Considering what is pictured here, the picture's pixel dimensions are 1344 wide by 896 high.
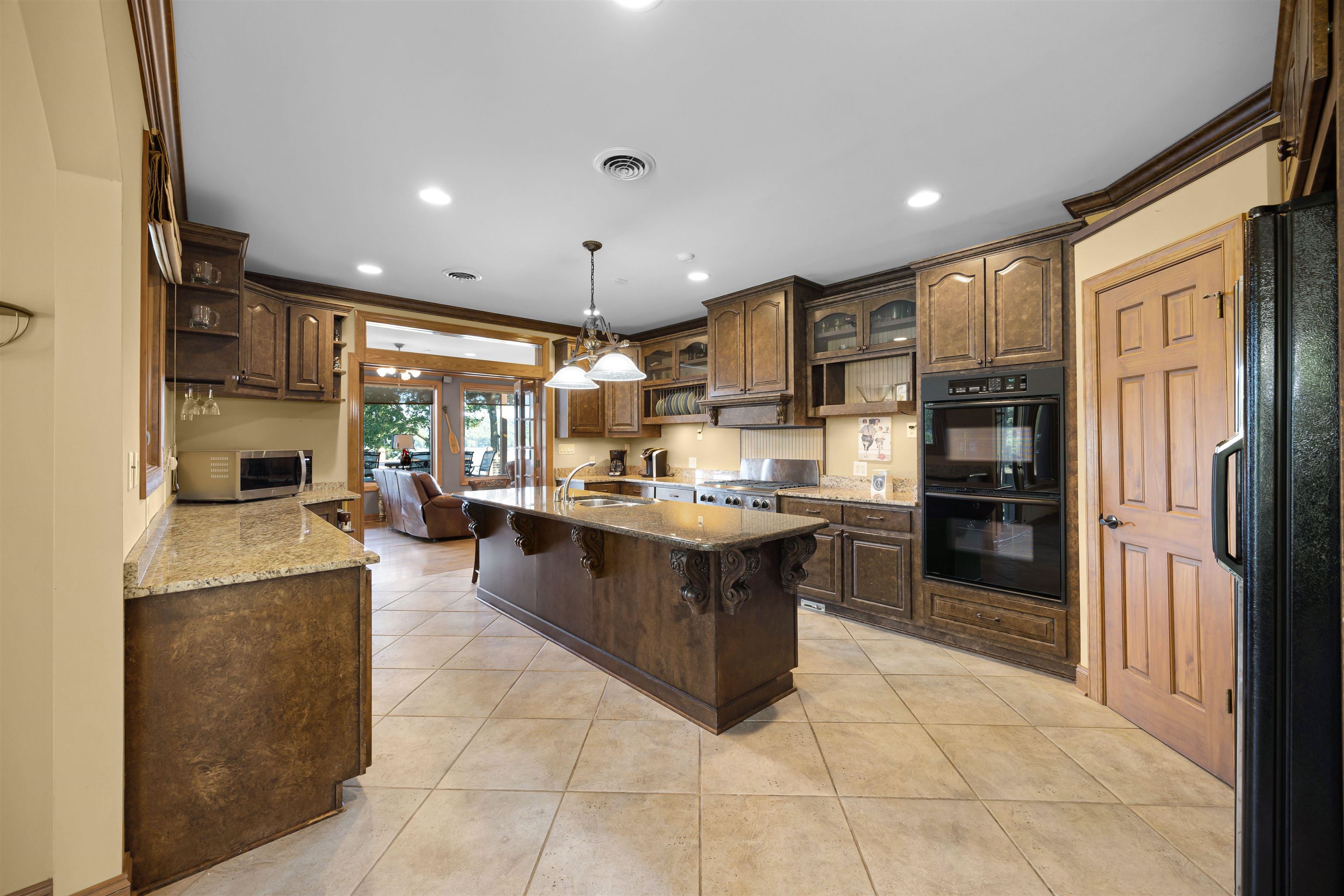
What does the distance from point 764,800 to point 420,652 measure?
2.22 m

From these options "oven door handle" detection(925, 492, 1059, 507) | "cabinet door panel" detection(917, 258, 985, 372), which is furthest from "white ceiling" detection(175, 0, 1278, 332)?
"oven door handle" detection(925, 492, 1059, 507)

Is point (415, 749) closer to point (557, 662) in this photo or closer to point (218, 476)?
point (557, 662)

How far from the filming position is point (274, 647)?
1591 mm

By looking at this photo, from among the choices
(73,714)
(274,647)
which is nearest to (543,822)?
(274,647)

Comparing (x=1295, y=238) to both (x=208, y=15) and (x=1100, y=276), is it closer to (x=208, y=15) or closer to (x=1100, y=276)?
(x=1100, y=276)

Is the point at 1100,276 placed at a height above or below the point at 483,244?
below

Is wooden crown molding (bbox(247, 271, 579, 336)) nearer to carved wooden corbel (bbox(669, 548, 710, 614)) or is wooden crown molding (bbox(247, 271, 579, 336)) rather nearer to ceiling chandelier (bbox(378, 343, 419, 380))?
ceiling chandelier (bbox(378, 343, 419, 380))

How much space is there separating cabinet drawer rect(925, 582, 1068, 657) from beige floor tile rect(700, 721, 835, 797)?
143 cm

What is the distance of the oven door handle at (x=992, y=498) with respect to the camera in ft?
9.30

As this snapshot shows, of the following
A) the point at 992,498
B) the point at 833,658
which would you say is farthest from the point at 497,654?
the point at 992,498

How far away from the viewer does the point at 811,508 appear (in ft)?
12.6

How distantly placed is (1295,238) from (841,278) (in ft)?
10.9

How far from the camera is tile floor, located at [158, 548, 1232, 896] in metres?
1.49

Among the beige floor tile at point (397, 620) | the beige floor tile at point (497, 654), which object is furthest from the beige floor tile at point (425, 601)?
the beige floor tile at point (497, 654)
